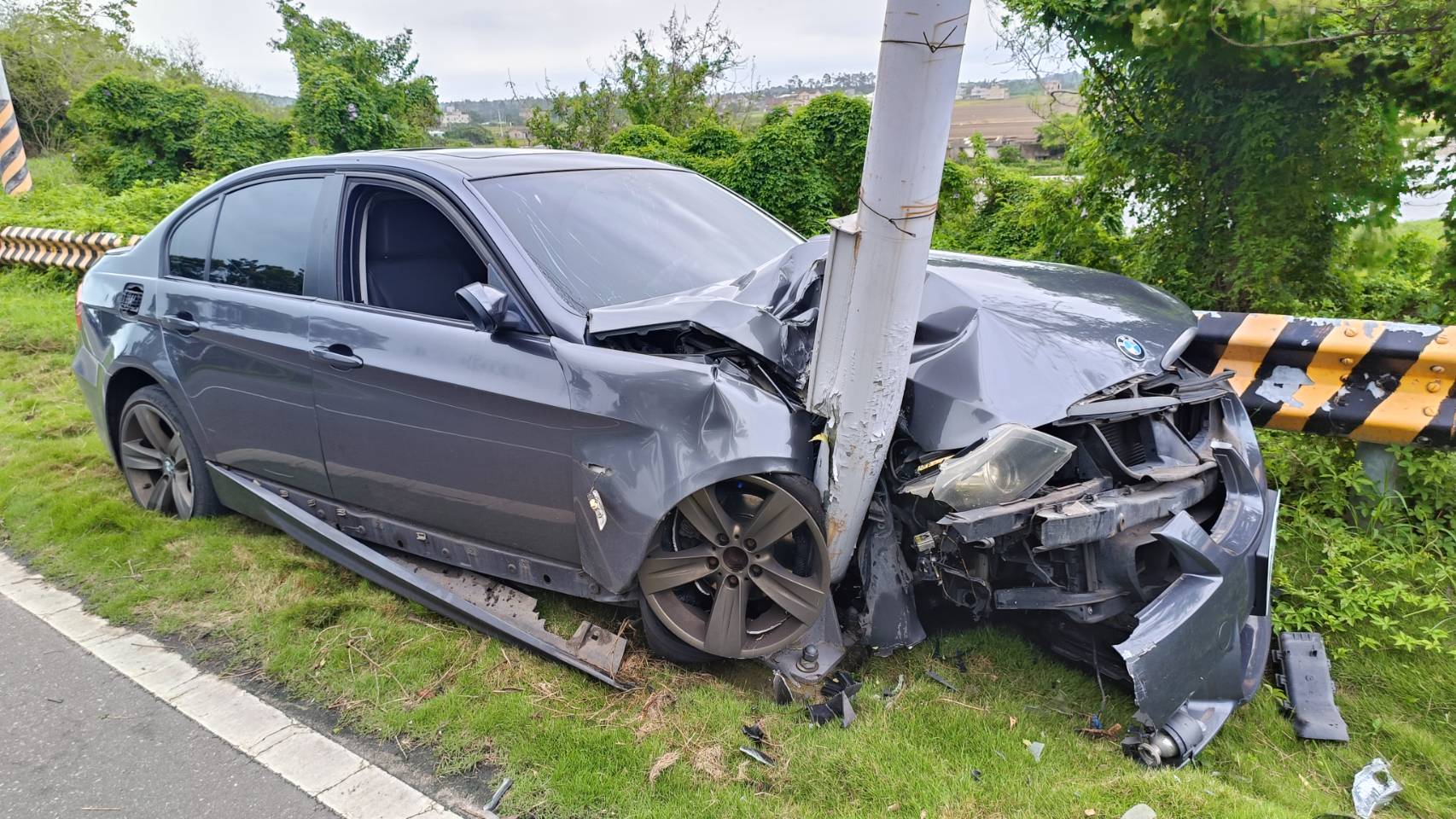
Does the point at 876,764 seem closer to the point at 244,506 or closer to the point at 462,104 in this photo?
the point at 244,506

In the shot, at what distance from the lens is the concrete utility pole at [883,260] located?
2.21 meters

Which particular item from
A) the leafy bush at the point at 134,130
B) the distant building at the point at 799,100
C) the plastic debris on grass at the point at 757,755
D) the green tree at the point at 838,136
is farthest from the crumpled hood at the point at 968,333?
the leafy bush at the point at 134,130

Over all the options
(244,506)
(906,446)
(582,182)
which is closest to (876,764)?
(906,446)

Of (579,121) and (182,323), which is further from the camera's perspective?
Answer: (579,121)

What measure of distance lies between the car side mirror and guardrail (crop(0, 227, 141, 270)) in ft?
25.7

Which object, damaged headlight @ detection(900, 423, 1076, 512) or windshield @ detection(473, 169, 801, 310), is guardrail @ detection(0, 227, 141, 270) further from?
damaged headlight @ detection(900, 423, 1076, 512)

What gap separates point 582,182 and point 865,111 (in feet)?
19.9

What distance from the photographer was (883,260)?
240 centimetres

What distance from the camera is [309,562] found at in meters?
3.75

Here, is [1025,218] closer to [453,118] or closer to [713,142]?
[713,142]

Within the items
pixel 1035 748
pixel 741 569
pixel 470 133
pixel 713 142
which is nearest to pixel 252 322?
pixel 741 569

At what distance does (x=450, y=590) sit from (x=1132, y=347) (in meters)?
2.56

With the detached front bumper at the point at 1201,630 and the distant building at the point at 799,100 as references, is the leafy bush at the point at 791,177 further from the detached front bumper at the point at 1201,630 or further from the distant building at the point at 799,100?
the detached front bumper at the point at 1201,630

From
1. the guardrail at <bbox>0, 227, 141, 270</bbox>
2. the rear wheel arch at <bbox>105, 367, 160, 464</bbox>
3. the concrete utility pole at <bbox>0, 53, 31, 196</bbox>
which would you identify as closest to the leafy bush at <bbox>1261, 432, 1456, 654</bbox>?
the rear wheel arch at <bbox>105, 367, 160, 464</bbox>
